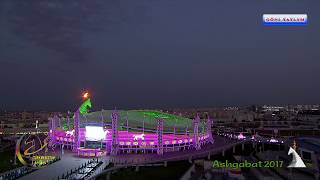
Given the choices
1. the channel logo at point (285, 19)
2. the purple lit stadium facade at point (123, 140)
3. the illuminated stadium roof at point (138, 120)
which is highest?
the channel logo at point (285, 19)

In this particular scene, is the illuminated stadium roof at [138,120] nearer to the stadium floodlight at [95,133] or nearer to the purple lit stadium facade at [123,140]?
the purple lit stadium facade at [123,140]

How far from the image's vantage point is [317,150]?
52.3 metres

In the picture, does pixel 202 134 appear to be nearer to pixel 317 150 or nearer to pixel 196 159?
pixel 196 159

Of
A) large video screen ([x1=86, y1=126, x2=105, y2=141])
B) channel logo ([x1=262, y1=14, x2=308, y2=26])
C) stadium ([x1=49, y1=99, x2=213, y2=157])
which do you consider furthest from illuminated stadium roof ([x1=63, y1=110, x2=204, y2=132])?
channel logo ([x1=262, y1=14, x2=308, y2=26])

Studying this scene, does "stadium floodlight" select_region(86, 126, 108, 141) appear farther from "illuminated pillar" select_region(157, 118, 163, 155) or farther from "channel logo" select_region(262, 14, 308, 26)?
"channel logo" select_region(262, 14, 308, 26)

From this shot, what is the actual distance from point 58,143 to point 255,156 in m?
40.5

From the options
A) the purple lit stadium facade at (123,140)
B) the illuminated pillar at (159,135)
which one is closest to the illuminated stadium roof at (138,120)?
the purple lit stadium facade at (123,140)

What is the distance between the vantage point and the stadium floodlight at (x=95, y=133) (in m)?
69.3

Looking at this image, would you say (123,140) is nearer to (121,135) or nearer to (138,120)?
(121,135)

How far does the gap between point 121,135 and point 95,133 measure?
504 cm

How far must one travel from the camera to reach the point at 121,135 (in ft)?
229

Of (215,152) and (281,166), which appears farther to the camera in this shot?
(215,152)

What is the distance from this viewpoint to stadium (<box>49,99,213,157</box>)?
68750 mm

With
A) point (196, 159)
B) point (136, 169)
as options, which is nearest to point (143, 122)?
point (196, 159)
